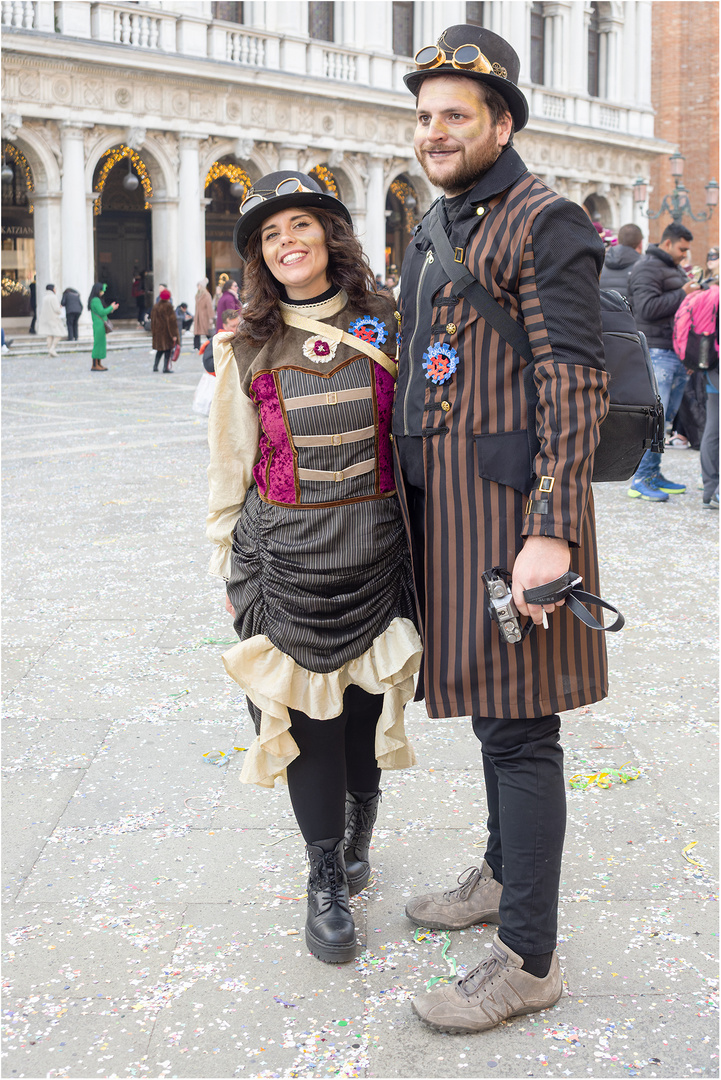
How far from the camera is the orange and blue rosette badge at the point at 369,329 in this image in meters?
2.58

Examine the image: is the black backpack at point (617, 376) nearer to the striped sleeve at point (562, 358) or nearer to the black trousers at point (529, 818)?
the striped sleeve at point (562, 358)

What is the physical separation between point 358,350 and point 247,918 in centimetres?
140

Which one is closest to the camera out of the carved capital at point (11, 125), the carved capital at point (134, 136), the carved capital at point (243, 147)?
the carved capital at point (11, 125)

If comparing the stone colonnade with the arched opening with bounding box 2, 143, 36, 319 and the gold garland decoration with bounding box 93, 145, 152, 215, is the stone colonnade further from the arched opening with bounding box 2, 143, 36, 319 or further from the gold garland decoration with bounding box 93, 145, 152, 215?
the arched opening with bounding box 2, 143, 36, 319

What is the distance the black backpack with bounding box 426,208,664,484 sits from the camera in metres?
2.21

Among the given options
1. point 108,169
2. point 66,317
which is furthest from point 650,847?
point 108,169

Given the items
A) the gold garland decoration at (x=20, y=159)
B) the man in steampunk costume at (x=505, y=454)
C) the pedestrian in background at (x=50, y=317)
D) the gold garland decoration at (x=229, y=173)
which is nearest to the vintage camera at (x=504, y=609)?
the man in steampunk costume at (x=505, y=454)

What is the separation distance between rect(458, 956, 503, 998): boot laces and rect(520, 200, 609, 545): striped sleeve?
0.93 m

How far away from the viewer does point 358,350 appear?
2.56 meters

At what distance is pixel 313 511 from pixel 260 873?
1.03 m

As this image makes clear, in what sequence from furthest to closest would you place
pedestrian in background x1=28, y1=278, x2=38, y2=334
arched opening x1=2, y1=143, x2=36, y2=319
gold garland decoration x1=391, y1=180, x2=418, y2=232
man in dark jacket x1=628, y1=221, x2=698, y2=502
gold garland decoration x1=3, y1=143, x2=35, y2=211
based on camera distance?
gold garland decoration x1=391, y1=180, x2=418, y2=232 → arched opening x1=2, y1=143, x2=36, y2=319 → pedestrian in background x1=28, y1=278, x2=38, y2=334 → gold garland decoration x1=3, y1=143, x2=35, y2=211 → man in dark jacket x1=628, y1=221, x2=698, y2=502

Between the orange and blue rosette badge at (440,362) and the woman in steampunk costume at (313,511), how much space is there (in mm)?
261

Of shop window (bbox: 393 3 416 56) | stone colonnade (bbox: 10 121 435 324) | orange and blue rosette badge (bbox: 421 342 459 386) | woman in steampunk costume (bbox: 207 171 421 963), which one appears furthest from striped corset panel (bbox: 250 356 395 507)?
shop window (bbox: 393 3 416 56)

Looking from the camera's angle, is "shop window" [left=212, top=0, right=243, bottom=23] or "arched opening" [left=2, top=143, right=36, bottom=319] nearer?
"arched opening" [left=2, top=143, right=36, bottom=319]
